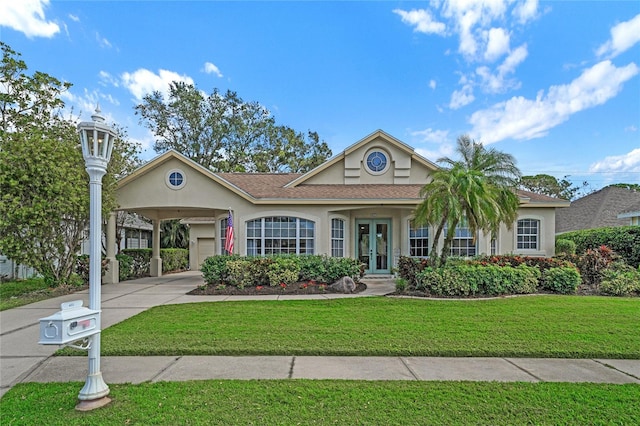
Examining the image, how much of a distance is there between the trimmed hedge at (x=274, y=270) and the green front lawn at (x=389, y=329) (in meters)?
2.47

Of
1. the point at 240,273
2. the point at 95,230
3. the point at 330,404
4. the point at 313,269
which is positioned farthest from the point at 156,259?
the point at 330,404

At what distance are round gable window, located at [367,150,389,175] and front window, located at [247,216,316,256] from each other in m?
4.12

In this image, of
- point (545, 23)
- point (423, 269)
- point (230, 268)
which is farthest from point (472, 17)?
point (230, 268)

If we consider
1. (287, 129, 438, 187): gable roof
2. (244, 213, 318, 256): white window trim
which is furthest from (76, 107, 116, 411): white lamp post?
(287, 129, 438, 187): gable roof

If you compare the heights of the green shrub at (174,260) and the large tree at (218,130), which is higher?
the large tree at (218,130)

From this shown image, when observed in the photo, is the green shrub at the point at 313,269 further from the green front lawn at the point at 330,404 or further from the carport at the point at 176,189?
the green front lawn at the point at 330,404

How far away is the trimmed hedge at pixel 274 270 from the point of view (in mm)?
12250

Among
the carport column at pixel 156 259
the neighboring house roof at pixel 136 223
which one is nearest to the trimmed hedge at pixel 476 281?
the carport column at pixel 156 259

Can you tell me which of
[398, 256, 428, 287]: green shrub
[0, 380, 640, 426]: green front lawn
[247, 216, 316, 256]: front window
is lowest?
[0, 380, 640, 426]: green front lawn

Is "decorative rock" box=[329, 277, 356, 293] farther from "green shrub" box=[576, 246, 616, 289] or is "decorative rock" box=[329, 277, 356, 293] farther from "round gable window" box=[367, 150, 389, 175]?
"green shrub" box=[576, 246, 616, 289]

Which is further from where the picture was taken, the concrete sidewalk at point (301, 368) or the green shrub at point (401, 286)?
the green shrub at point (401, 286)

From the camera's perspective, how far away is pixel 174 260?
2089 cm

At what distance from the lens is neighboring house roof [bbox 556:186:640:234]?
23328 mm

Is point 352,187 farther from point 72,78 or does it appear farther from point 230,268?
point 72,78
